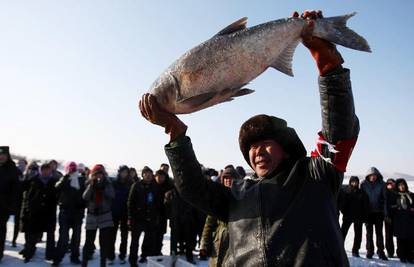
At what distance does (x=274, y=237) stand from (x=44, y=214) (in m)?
7.31

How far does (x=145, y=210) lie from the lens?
805 cm

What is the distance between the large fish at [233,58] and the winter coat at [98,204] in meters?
5.81

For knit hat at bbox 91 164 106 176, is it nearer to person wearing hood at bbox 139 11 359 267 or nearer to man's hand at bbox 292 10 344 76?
person wearing hood at bbox 139 11 359 267

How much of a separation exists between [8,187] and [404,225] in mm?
9603

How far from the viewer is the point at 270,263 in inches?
66.2

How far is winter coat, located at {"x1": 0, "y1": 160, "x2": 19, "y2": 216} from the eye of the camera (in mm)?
7641

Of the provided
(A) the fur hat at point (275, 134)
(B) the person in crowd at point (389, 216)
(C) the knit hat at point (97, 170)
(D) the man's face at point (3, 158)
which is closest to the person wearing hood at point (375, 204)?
(B) the person in crowd at point (389, 216)

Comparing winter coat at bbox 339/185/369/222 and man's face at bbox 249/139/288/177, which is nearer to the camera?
man's face at bbox 249/139/288/177

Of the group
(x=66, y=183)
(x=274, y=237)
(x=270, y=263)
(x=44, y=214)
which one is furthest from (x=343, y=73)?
(x=44, y=214)

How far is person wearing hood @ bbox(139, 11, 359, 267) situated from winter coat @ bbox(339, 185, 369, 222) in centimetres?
834

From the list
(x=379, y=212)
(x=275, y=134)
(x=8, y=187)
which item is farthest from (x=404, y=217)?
(x=8, y=187)

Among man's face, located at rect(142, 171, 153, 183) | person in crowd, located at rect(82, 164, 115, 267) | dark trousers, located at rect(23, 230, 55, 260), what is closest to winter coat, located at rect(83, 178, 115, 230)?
person in crowd, located at rect(82, 164, 115, 267)

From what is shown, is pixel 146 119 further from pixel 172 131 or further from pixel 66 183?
pixel 66 183

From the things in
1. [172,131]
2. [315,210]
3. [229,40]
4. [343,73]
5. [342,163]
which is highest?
[229,40]
